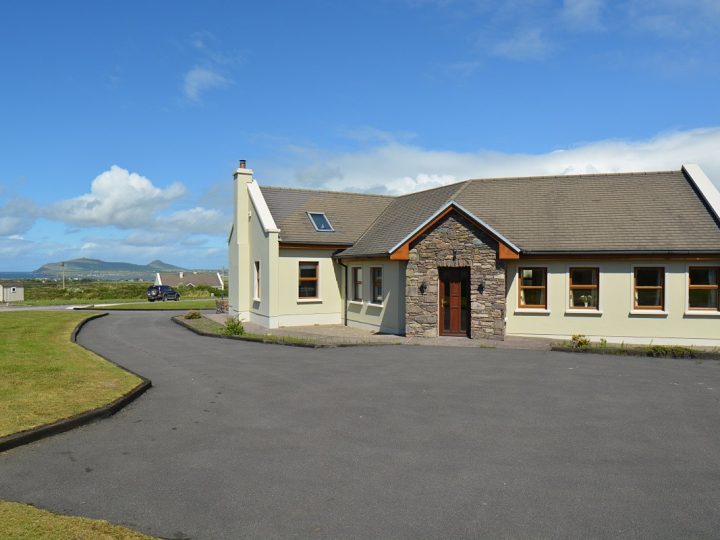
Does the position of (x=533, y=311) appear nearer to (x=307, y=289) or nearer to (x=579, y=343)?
(x=579, y=343)

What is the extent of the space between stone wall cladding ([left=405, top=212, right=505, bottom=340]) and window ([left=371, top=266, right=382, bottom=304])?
287 cm

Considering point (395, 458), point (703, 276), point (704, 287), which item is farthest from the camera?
point (703, 276)

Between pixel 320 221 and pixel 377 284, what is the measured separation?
208 inches

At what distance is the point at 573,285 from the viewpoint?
Answer: 2084 cm

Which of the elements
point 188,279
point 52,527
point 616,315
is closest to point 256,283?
point 616,315

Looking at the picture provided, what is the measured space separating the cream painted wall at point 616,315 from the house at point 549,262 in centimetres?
4

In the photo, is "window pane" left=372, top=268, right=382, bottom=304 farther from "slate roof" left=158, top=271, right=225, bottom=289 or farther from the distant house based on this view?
"slate roof" left=158, top=271, right=225, bottom=289

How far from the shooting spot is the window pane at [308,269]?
26.5 metres

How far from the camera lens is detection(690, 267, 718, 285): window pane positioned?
19656mm

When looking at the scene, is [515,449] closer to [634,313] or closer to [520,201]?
[634,313]

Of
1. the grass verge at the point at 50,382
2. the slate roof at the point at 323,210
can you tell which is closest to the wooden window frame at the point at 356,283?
the slate roof at the point at 323,210

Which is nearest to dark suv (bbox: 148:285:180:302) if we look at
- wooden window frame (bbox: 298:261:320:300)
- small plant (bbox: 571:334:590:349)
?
wooden window frame (bbox: 298:261:320:300)

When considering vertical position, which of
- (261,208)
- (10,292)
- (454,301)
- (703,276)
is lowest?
(10,292)

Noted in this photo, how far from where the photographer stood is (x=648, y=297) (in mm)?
20375
